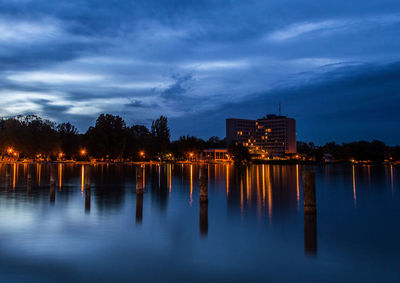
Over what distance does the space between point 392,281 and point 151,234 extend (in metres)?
9.65

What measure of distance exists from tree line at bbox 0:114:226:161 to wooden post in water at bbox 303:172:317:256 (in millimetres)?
87016

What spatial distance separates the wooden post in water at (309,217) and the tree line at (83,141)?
8702cm

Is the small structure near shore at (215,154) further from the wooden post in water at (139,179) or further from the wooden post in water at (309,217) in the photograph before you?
the wooden post in water at (309,217)

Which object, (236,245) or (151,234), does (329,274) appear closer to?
(236,245)

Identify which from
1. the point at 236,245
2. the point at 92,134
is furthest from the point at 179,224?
the point at 92,134

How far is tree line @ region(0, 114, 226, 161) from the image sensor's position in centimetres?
9125

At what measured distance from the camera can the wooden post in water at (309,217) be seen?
1420 centimetres

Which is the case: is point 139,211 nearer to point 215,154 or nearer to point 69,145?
point 69,145

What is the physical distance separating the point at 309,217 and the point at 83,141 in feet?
345

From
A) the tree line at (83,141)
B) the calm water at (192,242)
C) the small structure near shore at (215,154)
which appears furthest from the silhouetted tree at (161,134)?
the calm water at (192,242)

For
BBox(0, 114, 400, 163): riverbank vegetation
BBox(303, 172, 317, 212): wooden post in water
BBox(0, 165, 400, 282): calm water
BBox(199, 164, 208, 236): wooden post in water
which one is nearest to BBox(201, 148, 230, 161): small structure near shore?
BBox(0, 114, 400, 163): riverbank vegetation

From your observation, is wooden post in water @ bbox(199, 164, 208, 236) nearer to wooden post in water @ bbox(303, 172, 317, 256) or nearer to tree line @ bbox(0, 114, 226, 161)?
wooden post in water @ bbox(303, 172, 317, 256)

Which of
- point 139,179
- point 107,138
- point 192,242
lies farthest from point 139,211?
point 107,138

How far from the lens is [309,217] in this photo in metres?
18.8
